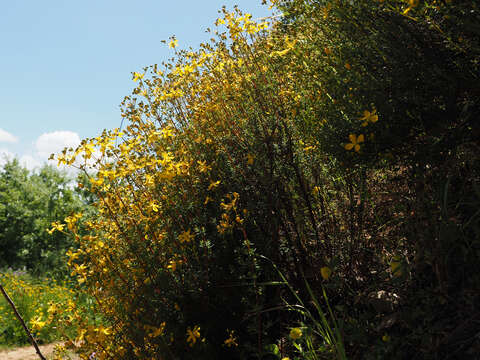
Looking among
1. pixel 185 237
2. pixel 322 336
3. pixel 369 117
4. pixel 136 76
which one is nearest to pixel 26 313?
pixel 136 76

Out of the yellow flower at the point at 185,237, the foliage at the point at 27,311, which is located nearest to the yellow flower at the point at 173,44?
the yellow flower at the point at 185,237

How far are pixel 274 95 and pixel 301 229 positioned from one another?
998mm

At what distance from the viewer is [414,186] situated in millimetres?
2232

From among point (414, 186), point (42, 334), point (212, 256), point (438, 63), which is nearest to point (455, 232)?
point (414, 186)

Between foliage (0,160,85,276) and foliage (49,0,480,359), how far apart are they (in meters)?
11.3

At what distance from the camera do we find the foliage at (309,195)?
191cm

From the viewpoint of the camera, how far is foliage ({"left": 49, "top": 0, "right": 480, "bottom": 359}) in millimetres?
1909

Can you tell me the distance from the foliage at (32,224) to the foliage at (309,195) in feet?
37.2

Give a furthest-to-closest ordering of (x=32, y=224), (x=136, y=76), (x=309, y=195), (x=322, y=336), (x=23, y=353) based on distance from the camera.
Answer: (x=32, y=224) < (x=23, y=353) < (x=136, y=76) < (x=309, y=195) < (x=322, y=336)

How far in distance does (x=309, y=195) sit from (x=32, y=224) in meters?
13.7

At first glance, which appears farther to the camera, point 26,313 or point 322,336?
point 26,313

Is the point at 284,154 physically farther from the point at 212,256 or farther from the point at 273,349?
the point at 273,349

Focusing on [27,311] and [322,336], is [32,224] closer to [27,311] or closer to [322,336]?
[27,311]

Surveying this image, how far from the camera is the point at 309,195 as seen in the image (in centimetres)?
262
